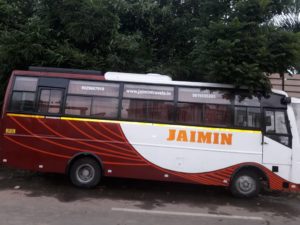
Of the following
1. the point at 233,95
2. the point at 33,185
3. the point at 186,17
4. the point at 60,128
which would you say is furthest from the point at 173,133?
the point at 186,17

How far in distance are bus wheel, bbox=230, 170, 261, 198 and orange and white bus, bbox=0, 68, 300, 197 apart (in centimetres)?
2

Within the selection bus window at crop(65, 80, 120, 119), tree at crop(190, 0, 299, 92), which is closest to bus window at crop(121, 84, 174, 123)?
bus window at crop(65, 80, 120, 119)

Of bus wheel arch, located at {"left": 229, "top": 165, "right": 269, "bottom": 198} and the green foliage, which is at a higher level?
the green foliage

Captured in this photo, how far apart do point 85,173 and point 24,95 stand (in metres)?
2.45

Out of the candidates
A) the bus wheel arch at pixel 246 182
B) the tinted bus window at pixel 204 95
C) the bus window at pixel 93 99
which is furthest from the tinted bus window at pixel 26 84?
the bus wheel arch at pixel 246 182

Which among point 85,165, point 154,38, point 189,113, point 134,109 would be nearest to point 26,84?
point 85,165

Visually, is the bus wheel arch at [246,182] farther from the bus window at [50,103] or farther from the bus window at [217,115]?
the bus window at [50,103]

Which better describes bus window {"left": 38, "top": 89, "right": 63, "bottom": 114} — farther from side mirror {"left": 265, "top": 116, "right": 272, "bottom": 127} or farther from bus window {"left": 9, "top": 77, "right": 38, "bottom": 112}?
side mirror {"left": 265, "top": 116, "right": 272, "bottom": 127}

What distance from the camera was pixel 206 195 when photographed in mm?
8398

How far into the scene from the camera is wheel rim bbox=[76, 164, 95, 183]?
8320 millimetres

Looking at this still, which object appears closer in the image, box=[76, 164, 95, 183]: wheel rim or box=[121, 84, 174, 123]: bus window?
box=[121, 84, 174, 123]: bus window

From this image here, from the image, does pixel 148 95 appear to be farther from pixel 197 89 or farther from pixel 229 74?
pixel 229 74

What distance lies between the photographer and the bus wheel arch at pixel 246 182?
8.07 metres

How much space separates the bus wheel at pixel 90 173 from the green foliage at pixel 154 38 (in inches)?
133
